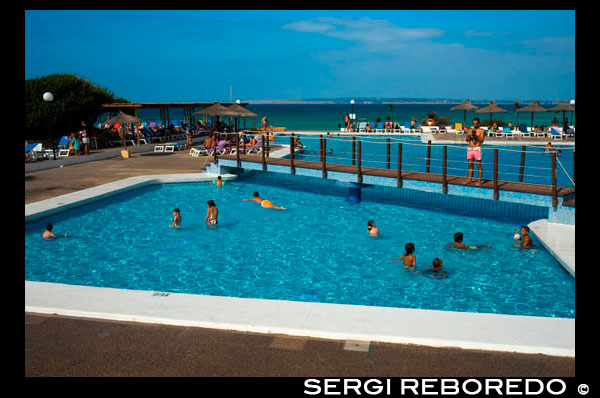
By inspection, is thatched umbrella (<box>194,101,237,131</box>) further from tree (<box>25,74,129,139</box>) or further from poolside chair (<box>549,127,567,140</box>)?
poolside chair (<box>549,127,567,140</box>)

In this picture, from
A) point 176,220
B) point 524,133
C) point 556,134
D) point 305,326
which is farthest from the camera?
point 524,133

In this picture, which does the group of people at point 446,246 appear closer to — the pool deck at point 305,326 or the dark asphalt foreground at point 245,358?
the pool deck at point 305,326

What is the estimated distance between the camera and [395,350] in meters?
4.58

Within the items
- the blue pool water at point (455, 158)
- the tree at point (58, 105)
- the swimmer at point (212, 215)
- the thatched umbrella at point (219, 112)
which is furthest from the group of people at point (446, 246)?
the tree at point (58, 105)

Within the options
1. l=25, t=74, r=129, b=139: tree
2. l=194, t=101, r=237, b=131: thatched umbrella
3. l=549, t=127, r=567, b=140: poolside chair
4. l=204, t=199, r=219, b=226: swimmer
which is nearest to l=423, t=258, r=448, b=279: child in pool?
l=204, t=199, r=219, b=226: swimmer

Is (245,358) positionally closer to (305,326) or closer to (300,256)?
(305,326)

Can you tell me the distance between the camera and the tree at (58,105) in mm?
25203

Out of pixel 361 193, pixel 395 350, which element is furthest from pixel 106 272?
pixel 361 193

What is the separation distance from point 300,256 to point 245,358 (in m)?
4.95

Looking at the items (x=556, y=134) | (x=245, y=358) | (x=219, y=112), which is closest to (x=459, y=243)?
(x=245, y=358)

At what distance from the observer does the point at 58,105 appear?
2520 cm

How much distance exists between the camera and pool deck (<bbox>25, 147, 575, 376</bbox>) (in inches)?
173

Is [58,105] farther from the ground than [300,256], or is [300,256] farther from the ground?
[58,105]
